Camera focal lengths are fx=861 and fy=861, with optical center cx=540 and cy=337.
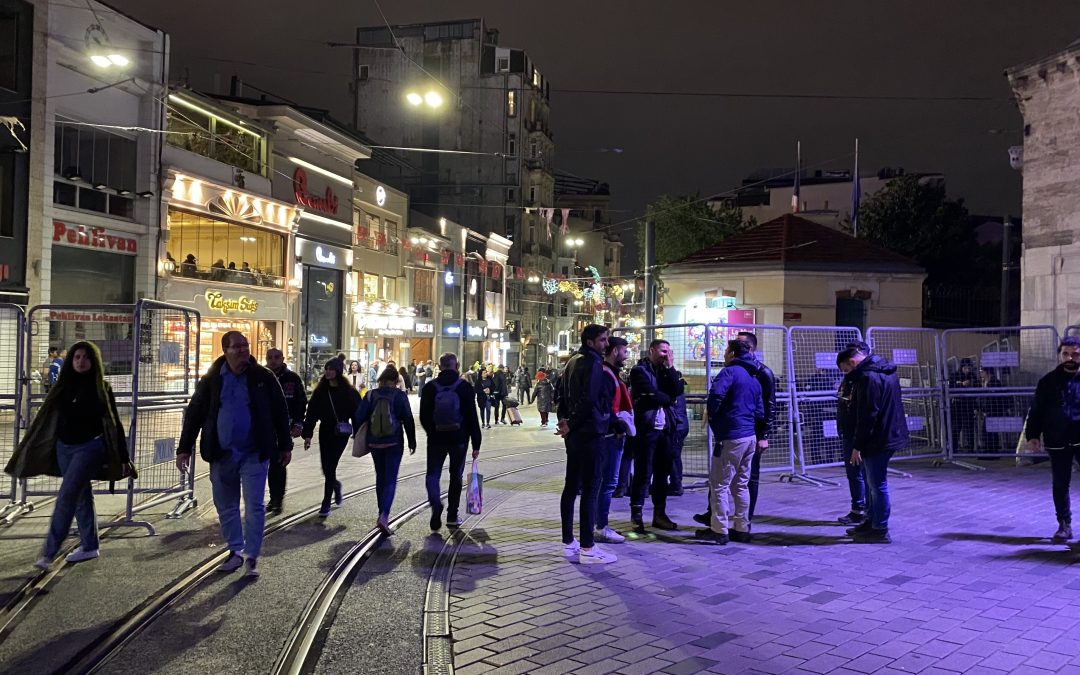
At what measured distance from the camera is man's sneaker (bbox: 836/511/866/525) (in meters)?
8.79

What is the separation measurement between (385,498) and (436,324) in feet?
134

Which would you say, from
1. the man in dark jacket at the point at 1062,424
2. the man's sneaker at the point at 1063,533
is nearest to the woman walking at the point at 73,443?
the man in dark jacket at the point at 1062,424

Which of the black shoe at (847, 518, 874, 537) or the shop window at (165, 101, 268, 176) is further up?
the shop window at (165, 101, 268, 176)

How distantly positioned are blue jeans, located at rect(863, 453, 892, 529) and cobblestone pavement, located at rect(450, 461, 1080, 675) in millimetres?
253

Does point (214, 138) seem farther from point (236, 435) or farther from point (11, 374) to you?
point (236, 435)

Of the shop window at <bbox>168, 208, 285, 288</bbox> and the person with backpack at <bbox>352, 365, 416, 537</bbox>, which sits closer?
the person with backpack at <bbox>352, 365, 416, 537</bbox>

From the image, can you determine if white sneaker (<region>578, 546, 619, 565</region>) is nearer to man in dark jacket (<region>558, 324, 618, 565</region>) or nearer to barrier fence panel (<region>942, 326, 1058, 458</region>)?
man in dark jacket (<region>558, 324, 618, 565</region>)

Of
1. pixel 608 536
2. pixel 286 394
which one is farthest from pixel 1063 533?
pixel 286 394

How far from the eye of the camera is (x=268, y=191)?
103 ft

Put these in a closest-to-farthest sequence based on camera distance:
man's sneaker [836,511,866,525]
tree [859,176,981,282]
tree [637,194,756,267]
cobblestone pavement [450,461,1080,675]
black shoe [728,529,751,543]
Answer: cobblestone pavement [450,461,1080,675]
black shoe [728,529,751,543]
man's sneaker [836,511,866,525]
tree [859,176,981,282]
tree [637,194,756,267]

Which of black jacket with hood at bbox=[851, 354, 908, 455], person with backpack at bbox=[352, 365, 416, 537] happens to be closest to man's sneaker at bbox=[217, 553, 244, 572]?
person with backpack at bbox=[352, 365, 416, 537]

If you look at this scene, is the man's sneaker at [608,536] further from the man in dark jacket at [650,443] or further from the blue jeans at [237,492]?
the blue jeans at [237,492]

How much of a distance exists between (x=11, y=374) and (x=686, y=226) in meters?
32.8

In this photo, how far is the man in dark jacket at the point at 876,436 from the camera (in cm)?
790
